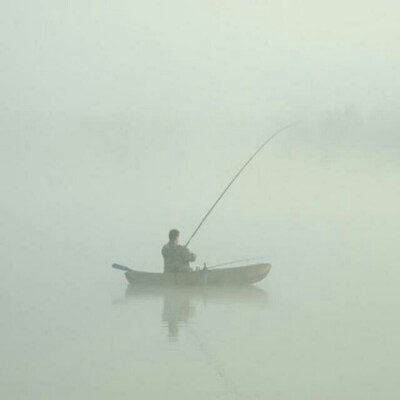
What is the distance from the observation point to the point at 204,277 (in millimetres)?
13969

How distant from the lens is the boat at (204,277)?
13.9m

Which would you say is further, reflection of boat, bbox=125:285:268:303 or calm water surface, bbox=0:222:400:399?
reflection of boat, bbox=125:285:268:303

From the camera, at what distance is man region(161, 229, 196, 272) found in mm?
13727

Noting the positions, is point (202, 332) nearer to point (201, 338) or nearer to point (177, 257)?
point (201, 338)

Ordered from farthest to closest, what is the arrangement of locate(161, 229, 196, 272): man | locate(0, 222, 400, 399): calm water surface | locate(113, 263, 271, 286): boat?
Result: locate(113, 263, 271, 286): boat < locate(161, 229, 196, 272): man < locate(0, 222, 400, 399): calm water surface

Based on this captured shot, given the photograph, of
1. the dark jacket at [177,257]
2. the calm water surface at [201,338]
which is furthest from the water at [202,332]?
the dark jacket at [177,257]

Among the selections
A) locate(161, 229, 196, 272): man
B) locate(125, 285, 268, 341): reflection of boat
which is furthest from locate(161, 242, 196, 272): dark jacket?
locate(125, 285, 268, 341): reflection of boat

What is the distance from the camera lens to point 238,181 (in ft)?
154

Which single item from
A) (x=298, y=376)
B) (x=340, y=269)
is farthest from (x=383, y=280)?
(x=298, y=376)

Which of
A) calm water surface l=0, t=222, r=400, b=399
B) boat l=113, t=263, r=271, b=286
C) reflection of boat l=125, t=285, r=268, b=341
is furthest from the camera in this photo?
boat l=113, t=263, r=271, b=286

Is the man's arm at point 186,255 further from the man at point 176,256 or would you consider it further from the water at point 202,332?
the water at point 202,332

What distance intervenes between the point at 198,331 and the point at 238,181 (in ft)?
116

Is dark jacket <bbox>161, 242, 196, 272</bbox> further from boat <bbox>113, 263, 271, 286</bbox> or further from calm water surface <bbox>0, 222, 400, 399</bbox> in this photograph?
calm water surface <bbox>0, 222, 400, 399</bbox>

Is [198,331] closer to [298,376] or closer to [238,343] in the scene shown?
[238,343]
